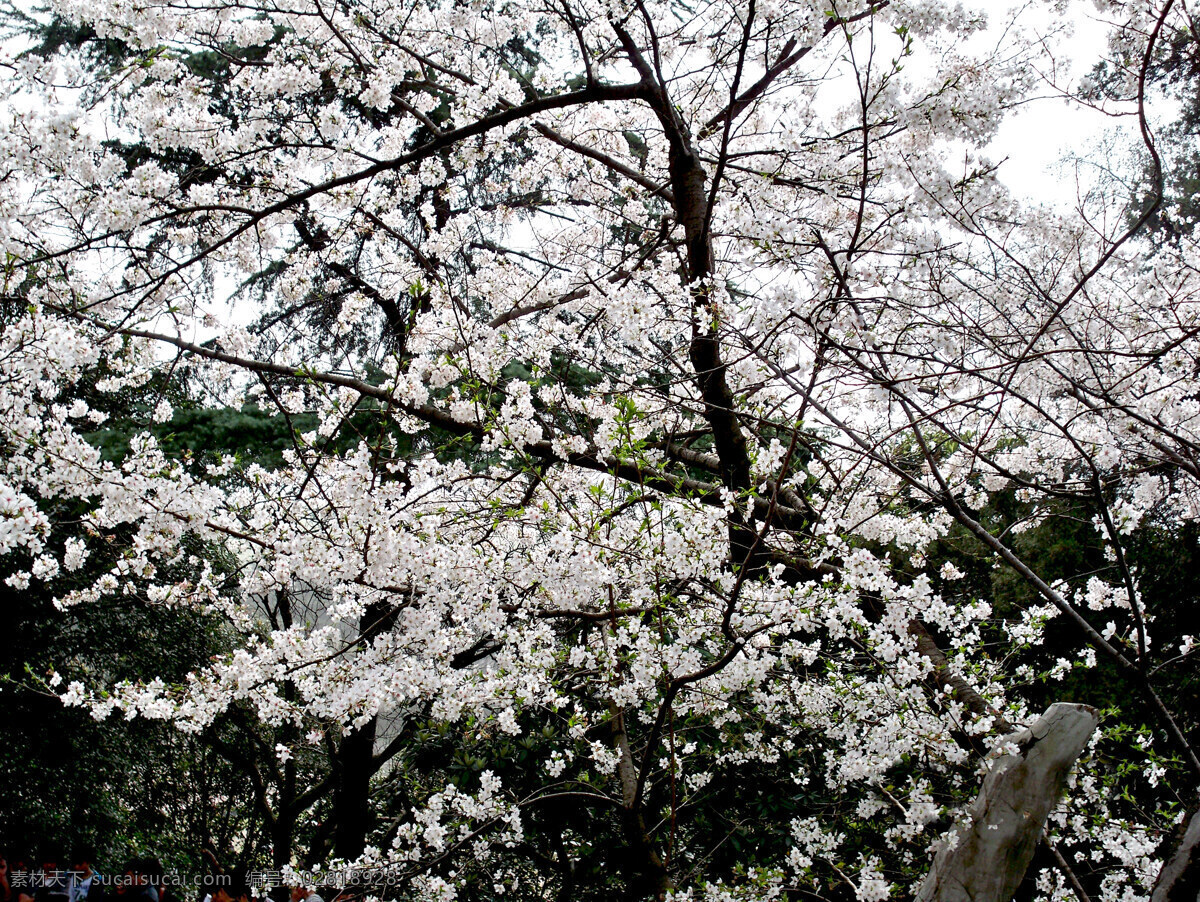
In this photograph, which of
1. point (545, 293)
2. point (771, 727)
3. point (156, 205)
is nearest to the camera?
point (156, 205)

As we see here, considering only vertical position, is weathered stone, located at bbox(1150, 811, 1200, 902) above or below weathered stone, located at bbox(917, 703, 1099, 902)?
below

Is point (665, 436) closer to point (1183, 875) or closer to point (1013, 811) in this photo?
point (1013, 811)

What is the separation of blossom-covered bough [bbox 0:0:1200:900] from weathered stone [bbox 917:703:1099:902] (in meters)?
0.12

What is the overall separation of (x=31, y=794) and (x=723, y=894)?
A: 6.18 m

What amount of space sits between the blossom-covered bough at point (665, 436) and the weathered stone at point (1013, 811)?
118mm

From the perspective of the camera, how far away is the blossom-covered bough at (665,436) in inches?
101

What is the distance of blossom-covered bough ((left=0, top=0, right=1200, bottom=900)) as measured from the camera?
8.42ft

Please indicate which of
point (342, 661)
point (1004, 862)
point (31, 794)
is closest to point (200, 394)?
point (31, 794)

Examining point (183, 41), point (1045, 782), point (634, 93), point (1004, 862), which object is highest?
point (183, 41)

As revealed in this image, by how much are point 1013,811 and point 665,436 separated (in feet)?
6.87

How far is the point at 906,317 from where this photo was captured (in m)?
3.22

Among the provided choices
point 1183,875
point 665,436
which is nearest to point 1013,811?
point 1183,875

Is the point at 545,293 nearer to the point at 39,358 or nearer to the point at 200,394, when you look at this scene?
the point at 39,358

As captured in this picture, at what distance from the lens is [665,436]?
375cm
